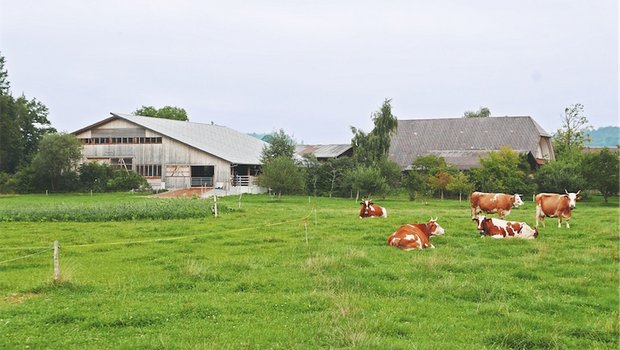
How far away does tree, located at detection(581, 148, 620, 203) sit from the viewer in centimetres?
4353

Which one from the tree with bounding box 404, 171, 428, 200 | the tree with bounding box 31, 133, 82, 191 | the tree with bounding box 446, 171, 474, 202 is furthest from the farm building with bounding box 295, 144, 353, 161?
the tree with bounding box 31, 133, 82, 191

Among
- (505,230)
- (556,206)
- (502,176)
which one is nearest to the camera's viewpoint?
(505,230)

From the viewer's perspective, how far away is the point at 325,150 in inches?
2650

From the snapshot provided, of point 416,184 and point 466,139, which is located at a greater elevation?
point 466,139

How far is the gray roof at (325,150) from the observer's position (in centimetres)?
6369

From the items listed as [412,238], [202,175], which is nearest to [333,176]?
[202,175]

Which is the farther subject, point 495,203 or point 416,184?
point 416,184

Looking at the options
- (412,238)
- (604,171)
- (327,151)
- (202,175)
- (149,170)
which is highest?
(327,151)

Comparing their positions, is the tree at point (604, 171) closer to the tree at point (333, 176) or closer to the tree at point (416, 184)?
the tree at point (416, 184)

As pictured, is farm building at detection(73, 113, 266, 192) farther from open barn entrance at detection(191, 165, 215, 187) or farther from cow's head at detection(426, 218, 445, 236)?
cow's head at detection(426, 218, 445, 236)

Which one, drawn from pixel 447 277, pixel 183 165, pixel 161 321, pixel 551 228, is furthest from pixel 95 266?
pixel 183 165

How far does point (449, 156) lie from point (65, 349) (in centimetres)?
5770

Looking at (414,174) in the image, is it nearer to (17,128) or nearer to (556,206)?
(556,206)

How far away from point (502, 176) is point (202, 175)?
97.8 feet
